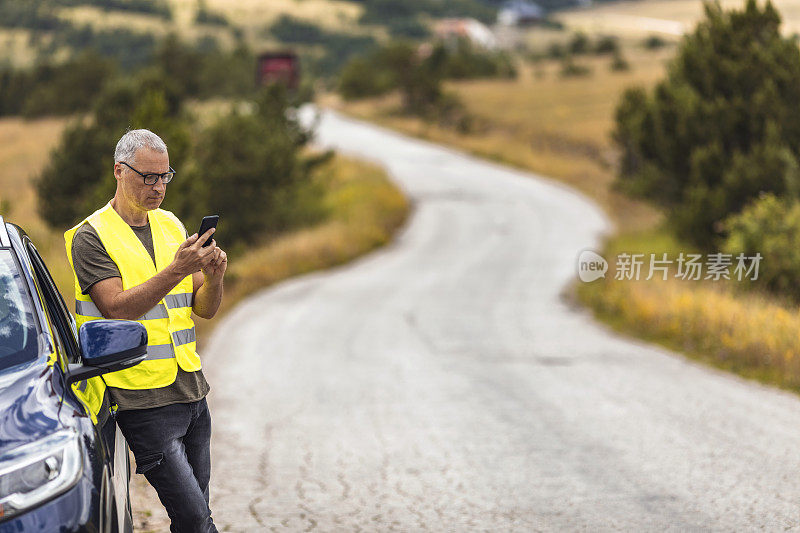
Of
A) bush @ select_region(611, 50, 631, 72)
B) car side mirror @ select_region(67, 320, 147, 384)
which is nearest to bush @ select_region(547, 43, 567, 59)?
bush @ select_region(611, 50, 631, 72)

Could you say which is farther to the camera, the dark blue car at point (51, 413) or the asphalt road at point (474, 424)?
the asphalt road at point (474, 424)

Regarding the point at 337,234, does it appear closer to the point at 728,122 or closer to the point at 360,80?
the point at 728,122

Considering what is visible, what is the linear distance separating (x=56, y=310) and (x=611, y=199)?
107ft

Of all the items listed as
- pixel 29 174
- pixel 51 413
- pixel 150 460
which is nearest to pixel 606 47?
pixel 29 174

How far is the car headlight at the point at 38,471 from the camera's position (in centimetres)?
295

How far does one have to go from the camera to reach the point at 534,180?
40.8m

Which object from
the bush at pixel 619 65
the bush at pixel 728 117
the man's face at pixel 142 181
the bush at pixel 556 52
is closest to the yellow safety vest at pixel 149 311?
the man's face at pixel 142 181

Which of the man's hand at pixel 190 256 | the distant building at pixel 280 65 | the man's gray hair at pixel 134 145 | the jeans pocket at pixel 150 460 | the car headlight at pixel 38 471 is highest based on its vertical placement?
the distant building at pixel 280 65

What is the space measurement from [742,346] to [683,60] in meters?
10.6

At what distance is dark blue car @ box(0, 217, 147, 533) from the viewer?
2998mm

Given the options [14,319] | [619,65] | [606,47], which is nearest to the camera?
[14,319]
